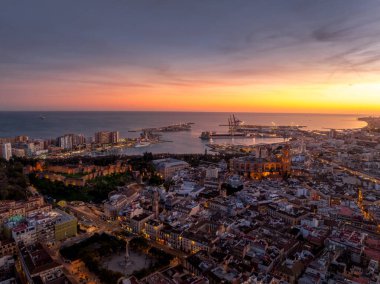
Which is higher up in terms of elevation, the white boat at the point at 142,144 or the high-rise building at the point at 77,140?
the high-rise building at the point at 77,140

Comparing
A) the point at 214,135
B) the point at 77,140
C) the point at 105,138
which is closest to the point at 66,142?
the point at 77,140

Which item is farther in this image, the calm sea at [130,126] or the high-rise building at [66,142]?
the calm sea at [130,126]

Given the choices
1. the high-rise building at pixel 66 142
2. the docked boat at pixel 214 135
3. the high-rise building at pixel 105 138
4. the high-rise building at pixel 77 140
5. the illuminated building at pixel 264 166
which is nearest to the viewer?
the illuminated building at pixel 264 166

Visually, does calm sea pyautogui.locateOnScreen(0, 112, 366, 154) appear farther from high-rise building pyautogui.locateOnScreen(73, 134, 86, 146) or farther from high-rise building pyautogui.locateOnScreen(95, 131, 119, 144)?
high-rise building pyautogui.locateOnScreen(73, 134, 86, 146)

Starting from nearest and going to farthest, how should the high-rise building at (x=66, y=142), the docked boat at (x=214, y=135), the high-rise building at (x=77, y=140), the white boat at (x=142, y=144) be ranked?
the high-rise building at (x=66, y=142), the high-rise building at (x=77, y=140), the white boat at (x=142, y=144), the docked boat at (x=214, y=135)

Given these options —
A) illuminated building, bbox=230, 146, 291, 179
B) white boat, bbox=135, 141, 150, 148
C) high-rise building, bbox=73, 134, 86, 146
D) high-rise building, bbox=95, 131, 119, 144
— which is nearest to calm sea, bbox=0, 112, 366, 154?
white boat, bbox=135, 141, 150, 148

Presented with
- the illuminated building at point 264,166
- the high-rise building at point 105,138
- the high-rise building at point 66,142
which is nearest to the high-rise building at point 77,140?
the high-rise building at point 66,142

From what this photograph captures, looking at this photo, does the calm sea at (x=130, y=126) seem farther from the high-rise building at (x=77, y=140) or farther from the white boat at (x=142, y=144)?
the high-rise building at (x=77, y=140)

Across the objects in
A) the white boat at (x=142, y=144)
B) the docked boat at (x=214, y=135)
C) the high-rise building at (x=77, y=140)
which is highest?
the high-rise building at (x=77, y=140)

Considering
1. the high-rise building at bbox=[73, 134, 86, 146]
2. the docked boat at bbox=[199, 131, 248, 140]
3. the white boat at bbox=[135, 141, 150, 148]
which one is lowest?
the white boat at bbox=[135, 141, 150, 148]

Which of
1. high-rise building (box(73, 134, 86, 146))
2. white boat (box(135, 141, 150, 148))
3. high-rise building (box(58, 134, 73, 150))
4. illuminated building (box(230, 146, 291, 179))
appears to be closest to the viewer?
illuminated building (box(230, 146, 291, 179))

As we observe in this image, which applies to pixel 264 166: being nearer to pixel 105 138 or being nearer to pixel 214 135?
pixel 105 138

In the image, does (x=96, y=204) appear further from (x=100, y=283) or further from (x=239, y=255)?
(x=239, y=255)
